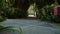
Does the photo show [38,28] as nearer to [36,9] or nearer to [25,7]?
[36,9]

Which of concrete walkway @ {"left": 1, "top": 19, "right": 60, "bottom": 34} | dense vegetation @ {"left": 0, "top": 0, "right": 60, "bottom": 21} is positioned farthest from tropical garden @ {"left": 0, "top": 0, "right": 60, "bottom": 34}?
concrete walkway @ {"left": 1, "top": 19, "right": 60, "bottom": 34}

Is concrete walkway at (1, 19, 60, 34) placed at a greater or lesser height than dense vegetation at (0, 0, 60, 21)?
lesser

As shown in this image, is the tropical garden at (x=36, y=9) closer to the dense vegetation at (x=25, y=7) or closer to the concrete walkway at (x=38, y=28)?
the dense vegetation at (x=25, y=7)

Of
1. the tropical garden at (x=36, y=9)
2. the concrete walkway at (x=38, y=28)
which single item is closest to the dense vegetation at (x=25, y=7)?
the tropical garden at (x=36, y=9)

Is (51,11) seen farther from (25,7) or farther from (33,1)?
(25,7)

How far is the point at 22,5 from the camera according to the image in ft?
66.3

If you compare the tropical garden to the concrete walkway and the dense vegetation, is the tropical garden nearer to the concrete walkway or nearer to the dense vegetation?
the dense vegetation

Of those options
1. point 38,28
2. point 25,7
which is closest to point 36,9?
point 25,7

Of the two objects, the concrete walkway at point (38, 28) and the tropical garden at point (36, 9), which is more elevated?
the tropical garden at point (36, 9)

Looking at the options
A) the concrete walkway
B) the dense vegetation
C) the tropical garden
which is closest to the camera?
the concrete walkway

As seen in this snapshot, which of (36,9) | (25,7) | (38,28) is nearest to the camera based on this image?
(38,28)

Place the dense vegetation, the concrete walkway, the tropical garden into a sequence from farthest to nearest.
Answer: the dense vegetation, the tropical garden, the concrete walkway

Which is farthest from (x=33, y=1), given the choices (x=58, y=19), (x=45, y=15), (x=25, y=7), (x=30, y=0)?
(x=58, y=19)

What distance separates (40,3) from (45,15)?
6136mm
